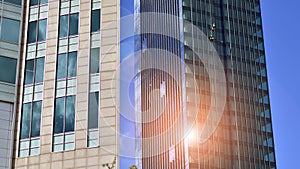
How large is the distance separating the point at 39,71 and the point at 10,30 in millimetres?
4237

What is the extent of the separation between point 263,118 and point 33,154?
9067 centimetres

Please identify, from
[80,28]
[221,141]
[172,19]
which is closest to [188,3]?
[172,19]

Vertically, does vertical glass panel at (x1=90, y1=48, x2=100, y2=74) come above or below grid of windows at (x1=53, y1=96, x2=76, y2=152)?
above

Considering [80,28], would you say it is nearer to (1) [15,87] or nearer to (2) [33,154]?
(1) [15,87]

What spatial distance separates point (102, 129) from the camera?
44844 millimetres

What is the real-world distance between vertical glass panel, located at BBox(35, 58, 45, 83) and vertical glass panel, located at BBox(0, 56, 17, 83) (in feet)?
5.97

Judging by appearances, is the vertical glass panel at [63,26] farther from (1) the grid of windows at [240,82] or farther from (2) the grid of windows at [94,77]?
(1) the grid of windows at [240,82]

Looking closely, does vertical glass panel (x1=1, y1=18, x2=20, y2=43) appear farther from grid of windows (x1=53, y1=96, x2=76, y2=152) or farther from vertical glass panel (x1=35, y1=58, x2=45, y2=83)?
grid of windows (x1=53, y1=96, x2=76, y2=152)

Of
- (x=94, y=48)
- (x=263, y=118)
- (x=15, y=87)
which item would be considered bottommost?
(x=15, y=87)

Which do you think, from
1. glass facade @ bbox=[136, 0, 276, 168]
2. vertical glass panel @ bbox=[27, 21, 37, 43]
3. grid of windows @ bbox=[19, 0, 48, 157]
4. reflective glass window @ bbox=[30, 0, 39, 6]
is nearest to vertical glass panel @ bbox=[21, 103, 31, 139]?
grid of windows @ bbox=[19, 0, 48, 157]

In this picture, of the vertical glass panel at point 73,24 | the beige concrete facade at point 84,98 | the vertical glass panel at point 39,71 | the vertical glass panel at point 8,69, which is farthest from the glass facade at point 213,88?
the vertical glass panel at point 8,69

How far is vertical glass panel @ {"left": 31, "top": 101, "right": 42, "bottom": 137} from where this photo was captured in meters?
46.5

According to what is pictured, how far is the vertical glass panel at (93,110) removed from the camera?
45.3 metres

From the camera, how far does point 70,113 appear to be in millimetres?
46156
